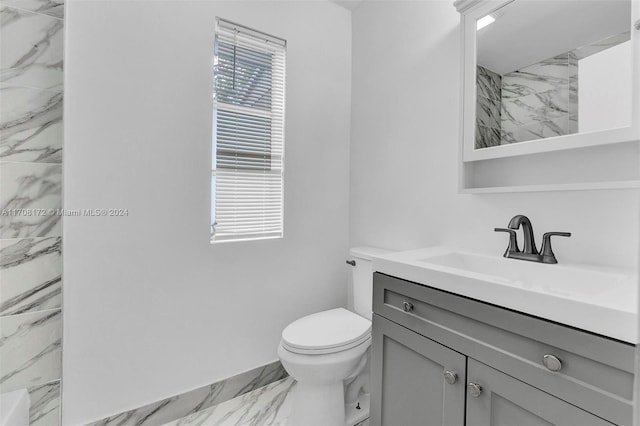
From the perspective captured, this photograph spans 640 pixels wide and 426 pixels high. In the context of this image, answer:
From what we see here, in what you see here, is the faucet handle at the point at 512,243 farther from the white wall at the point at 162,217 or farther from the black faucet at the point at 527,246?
the white wall at the point at 162,217

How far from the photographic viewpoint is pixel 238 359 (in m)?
1.76

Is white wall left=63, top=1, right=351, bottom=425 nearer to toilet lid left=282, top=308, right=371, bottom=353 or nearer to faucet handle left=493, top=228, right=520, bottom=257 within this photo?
toilet lid left=282, top=308, right=371, bottom=353

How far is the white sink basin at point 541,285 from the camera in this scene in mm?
628

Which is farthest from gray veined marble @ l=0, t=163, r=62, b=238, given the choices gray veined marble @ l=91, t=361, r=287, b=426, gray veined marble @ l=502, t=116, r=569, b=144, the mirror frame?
gray veined marble @ l=502, t=116, r=569, b=144

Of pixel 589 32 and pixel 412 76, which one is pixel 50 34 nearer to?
pixel 412 76

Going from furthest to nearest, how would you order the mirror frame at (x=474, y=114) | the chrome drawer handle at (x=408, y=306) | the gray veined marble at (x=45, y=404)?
the gray veined marble at (x=45, y=404), the chrome drawer handle at (x=408, y=306), the mirror frame at (x=474, y=114)

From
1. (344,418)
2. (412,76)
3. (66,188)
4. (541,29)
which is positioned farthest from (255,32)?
(344,418)

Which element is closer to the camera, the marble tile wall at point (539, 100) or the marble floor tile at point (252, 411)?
the marble tile wall at point (539, 100)

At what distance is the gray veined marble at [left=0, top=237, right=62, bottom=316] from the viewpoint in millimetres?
1263

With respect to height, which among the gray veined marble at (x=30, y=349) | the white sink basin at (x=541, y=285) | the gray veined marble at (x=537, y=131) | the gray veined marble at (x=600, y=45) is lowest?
the gray veined marble at (x=30, y=349)

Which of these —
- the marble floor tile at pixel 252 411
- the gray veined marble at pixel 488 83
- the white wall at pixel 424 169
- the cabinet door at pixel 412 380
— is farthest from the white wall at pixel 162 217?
the gray veined marble at pixel 488 83

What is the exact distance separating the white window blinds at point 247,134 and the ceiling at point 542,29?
3.84ft

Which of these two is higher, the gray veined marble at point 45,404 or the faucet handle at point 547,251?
the faucet handle at point 547,251

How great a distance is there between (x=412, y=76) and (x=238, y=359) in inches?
76.2
